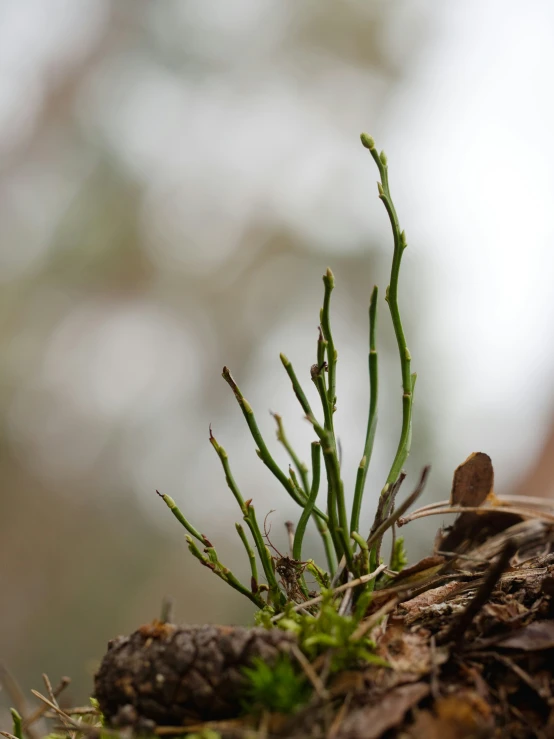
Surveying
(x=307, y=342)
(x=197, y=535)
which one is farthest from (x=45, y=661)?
(x=197, y=535)

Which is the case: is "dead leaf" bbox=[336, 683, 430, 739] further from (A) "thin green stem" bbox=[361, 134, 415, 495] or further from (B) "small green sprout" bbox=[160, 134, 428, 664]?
(A) "thin green stem" bbox=[361, 134, 415, 495]

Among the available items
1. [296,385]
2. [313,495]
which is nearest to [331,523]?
[313,495]

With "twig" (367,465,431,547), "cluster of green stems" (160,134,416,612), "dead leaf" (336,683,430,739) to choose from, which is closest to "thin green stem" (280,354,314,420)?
"cluster of green stems" (160,134,416,612)

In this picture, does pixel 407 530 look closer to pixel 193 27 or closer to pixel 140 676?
pixel 140 676

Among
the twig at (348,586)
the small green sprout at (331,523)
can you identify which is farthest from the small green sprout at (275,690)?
the twig at (348,586)

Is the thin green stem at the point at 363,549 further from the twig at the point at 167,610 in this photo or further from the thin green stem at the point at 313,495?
the twig at the point at 167,610
